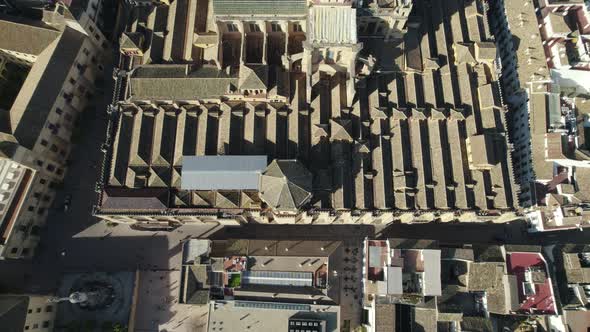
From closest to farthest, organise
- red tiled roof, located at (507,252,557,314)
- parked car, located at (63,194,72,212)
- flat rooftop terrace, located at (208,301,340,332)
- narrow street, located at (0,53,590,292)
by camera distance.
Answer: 1. red tiled roof, located at (507,252,557,314)
2. flat rooftop terrace, located at (208,301,340,332)
3. narrow street, located at (0,53,590,292)
4. parked car, located at (63,194,72,212)

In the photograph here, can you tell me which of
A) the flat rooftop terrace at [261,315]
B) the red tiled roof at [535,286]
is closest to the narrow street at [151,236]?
the red tiled roof at [535,286]

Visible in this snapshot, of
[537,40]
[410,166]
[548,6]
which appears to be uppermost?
[548,6]

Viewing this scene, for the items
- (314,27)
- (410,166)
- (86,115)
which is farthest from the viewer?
(86,115)

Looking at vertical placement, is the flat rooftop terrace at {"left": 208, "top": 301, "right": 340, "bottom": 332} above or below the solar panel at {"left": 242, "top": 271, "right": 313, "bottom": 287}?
below

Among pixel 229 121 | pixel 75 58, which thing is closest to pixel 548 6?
pixel 229 121

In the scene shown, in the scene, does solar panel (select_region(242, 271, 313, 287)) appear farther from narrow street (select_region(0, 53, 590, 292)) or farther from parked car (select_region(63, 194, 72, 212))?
parked car (select_region(63, 194, 72, 212))

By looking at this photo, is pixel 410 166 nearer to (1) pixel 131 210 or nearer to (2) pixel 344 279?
(2) pixel 344 279

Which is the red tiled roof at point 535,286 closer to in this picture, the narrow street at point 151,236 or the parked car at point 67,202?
the narrow street at point 151,236

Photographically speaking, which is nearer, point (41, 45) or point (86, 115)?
point (41, 45)

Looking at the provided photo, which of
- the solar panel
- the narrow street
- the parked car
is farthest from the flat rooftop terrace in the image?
the parked car
